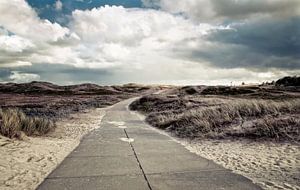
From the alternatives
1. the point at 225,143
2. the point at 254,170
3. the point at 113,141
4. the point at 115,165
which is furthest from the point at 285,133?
the point at 115,165

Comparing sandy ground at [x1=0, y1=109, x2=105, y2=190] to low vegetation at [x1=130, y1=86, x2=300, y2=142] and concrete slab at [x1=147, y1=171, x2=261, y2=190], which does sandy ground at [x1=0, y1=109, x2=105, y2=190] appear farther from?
low vegetation at [x1=130, y1=86, x2=300, y2=142]

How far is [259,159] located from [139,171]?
12.6 feet

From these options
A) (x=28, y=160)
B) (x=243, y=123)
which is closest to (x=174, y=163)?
(x=28, y=160)

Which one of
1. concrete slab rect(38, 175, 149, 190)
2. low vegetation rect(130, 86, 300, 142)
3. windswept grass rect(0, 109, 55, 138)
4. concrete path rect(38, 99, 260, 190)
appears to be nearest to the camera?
concrete slab rect(38, 175, 149, 190)

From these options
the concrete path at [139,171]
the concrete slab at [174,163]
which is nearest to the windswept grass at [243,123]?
the concrete path at [139,171]

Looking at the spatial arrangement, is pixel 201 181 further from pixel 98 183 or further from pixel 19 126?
pixel 19 126

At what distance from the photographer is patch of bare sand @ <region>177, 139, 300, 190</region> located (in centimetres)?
760

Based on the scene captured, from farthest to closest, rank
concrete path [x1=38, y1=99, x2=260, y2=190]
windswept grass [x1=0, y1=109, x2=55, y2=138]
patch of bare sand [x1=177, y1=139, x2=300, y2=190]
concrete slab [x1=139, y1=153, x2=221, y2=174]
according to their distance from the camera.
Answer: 1. windswept grass [x1=0, y1=109, x2=55, y2=138]
2. concrete slab [x1=139, y1=153, x2=221, y2=174]
3. patch of bare sand [x1=177, y1=139, x2=300, y2=190]
4. concrete path [x1=38, y1=99, x2=260, y2=190]

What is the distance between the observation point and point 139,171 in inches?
326

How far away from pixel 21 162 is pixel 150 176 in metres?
3.86

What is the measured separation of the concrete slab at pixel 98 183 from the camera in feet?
22.6

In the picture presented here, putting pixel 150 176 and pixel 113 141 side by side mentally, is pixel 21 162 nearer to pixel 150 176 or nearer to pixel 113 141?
pixel 150 176

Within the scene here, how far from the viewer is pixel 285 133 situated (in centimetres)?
1331

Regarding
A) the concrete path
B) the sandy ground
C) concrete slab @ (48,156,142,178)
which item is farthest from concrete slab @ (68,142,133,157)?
concrete slab @ (48,156,142,178)
